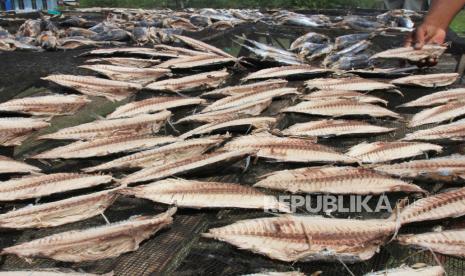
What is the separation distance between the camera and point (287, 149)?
9.46ft

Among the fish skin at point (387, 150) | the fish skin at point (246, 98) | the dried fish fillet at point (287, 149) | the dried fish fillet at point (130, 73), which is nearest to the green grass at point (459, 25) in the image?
the fish skin at point (246, 98)

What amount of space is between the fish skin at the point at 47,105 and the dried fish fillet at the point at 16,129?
236 mm

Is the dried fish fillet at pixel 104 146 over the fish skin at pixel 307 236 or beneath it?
over

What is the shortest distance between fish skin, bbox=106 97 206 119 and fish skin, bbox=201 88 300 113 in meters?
0.22

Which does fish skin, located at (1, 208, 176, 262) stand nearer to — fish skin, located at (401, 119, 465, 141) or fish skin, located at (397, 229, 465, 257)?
fish skin, located at (397, 229, 465, 257)

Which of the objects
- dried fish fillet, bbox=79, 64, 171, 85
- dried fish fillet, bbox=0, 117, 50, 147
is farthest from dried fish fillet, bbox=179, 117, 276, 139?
dried fish fillet, bbox=79, 64, 171, 85

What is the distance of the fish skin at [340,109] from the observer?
360 centimetres

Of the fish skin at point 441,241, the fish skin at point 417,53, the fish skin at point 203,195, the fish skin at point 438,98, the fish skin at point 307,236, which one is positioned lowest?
the fish skin at point 441,241

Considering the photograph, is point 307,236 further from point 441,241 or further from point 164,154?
point 164,154

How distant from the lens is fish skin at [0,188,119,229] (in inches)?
85.1

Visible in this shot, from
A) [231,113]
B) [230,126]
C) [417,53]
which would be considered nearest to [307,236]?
[230,126]

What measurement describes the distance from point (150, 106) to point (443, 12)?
395 cm

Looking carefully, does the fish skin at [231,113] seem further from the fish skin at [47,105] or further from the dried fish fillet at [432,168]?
the dried fish fillet at [432,168]

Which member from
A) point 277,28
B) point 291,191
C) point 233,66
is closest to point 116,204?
point 291,191
